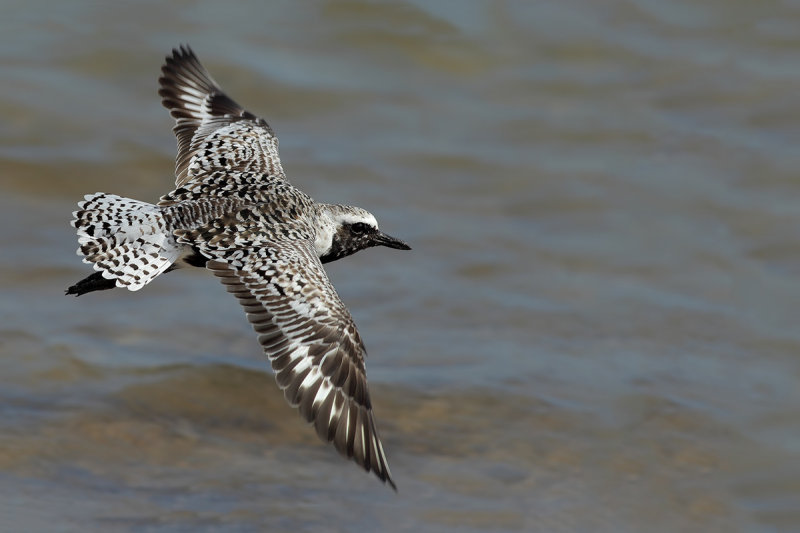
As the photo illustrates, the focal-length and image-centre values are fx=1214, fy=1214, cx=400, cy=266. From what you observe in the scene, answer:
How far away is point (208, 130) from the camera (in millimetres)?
8859

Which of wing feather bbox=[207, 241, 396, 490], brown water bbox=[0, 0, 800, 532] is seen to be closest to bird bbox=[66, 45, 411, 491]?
wing feather bbox=[207, 241, 396, 490]

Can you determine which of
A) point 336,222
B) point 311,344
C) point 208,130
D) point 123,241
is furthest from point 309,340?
point 208,130

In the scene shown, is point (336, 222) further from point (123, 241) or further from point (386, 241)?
point (123, 241)

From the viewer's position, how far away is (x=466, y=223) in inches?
476

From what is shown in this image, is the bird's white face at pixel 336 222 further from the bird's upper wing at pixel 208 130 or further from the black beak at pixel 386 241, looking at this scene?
the bird's upper wing at pixel 208 130

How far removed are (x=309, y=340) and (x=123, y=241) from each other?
1.32 meters

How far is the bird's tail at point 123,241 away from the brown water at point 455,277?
170 cm

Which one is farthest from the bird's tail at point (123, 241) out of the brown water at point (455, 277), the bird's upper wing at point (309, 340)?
the brown water at point (455, 277)

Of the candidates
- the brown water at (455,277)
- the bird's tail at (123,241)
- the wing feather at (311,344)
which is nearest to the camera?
the wing feather at (311,344)

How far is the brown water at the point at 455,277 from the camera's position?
27.7ft

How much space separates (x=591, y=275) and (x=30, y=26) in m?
7.31

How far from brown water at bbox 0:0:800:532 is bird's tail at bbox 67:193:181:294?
66.9 inches

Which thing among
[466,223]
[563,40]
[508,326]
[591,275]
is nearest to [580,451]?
[508,326]

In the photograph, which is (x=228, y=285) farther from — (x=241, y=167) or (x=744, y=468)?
(x=744, y=468)
